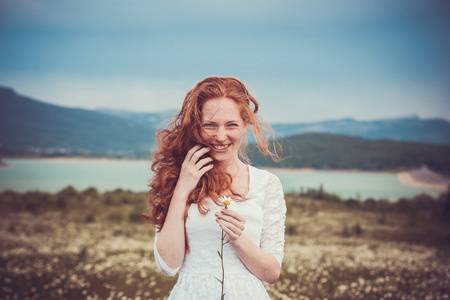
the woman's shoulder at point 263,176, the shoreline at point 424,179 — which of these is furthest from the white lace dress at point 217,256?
the shoreline at point 424,179

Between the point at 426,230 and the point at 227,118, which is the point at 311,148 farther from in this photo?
the point at 227,118

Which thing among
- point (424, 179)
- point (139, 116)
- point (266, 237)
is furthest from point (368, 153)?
point (266, 237)

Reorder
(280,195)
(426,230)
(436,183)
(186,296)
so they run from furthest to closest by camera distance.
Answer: (436,183) < (426,230) < (280,195) < (186,296)

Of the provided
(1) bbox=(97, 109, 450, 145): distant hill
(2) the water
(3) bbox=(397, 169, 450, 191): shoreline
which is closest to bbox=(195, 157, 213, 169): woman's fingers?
(2) the water

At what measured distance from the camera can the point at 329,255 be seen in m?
6.91

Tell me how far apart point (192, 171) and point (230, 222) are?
0.30 meters

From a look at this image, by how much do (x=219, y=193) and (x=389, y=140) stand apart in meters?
12.1

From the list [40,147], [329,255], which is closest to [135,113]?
[40,147]

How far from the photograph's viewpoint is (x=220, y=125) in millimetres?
1669

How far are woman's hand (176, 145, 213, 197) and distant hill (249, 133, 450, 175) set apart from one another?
9.08 m

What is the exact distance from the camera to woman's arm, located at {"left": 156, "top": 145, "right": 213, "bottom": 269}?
1.53 meters

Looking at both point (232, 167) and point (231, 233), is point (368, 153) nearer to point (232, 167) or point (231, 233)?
point (232, 167)

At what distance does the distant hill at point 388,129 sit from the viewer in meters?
11.5

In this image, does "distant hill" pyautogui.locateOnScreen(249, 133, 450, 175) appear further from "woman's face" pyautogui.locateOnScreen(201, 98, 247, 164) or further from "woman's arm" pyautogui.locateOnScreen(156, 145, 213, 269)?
"woman's arm" pyautogui.locateOnScreen(156, 145, 213, 269)
